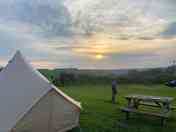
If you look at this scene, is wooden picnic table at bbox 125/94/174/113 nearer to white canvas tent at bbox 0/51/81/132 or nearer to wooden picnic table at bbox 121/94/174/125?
wooden picnic table at bbox 121/94/174/125

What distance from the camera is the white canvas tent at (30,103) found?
6.28 meters

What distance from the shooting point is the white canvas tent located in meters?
6.28

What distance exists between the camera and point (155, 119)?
30.2ft

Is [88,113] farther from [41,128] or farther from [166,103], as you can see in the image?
[41,128]

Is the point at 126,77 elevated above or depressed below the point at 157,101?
above

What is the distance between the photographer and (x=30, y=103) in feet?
21.3

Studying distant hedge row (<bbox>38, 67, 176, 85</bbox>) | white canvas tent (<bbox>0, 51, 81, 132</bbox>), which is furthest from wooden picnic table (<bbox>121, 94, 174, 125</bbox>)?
distant hedge row (<bbox>38, 67, 176, 85</bbox>)

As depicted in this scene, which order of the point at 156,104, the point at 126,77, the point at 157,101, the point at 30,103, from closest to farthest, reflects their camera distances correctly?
the point at 30,103
the point at 157,101
the point at 156,104
the point at 126,77

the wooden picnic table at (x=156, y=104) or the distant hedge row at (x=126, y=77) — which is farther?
the distant hedge row at (x=126, y=77)

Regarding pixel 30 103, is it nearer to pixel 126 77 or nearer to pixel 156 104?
pixel 156 104

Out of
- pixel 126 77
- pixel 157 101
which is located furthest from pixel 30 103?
pixel 126 77

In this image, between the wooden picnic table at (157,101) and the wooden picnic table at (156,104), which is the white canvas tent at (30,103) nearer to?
the wooden picnic table at (156,104)

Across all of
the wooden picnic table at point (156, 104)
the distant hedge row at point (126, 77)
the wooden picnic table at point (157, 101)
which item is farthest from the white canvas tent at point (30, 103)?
the distant hedge row at point (126, 77)

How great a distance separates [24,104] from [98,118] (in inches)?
→ 128
